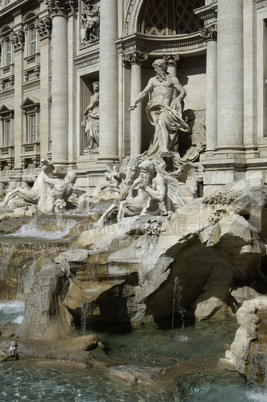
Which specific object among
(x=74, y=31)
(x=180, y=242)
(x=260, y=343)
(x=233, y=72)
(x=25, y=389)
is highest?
(x=74, y=31)

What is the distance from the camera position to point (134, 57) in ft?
49.2

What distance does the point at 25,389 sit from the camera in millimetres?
5527

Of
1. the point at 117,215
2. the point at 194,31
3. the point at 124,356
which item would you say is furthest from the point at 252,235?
the point at 194,31

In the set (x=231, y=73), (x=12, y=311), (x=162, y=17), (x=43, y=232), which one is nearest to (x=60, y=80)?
(x=162, y=17)

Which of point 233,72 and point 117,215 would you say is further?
point 233,72

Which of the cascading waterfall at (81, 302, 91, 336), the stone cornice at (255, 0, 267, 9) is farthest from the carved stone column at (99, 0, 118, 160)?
the cascading waterfall at (81, 302, 91, 336)

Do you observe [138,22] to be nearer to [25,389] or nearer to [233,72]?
[233,72]

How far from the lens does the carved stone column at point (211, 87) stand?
12.8 meters

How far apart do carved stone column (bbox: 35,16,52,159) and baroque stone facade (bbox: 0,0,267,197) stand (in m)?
0.04

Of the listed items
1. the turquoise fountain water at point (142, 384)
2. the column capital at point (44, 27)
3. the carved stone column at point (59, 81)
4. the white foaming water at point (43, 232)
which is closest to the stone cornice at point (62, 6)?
the carved stone column at point (59, 81)

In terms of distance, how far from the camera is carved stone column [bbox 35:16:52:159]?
769 inches

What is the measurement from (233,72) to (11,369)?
8.87 meters

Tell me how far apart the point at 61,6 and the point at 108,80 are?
14.2 feet

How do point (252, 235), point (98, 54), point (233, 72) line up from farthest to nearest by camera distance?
A: point (98, 54) → point (233, 72) → point (252, 235)
